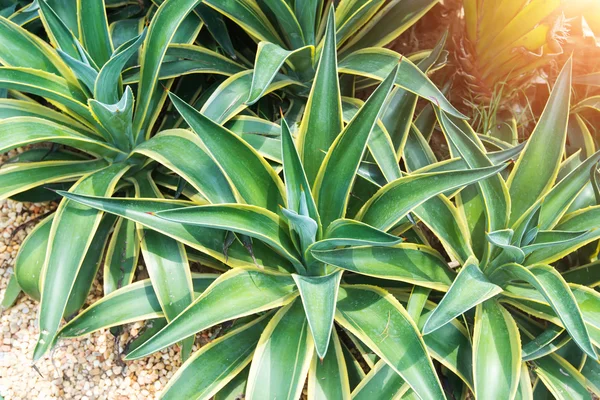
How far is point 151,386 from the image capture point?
4.64 ft

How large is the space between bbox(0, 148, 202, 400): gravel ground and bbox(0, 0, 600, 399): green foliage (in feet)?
0.42

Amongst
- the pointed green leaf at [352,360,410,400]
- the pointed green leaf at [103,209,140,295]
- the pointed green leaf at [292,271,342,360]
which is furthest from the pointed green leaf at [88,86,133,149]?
the pointed green leaf at [352,360,410,400]

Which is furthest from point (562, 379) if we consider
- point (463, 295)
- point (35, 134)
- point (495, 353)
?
point (35, 134)

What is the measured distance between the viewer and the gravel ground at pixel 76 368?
140 centimetres

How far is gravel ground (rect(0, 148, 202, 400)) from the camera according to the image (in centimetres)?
140

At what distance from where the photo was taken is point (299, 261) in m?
1.16

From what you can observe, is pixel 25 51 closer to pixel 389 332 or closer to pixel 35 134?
pixel 35 134

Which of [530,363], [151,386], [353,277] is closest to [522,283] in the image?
[530,363]

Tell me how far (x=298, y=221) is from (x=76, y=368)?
2.83 ft

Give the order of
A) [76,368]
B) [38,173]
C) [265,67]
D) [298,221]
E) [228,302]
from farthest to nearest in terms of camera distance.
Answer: [76,368] < [38,173] < [265,67] < [228,302] < [298,221]

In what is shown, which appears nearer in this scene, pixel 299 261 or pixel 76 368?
pixel 299 261

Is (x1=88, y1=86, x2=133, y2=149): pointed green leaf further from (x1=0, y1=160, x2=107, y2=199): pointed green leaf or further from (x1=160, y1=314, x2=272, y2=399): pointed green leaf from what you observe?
(x1=160, y1=314, x2=272, y2=399): pointed green leaf

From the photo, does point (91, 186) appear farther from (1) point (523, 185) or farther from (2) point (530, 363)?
(2) point (530, 363)

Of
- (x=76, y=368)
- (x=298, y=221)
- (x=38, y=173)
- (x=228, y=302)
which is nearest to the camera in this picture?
(x=298, y=221)
